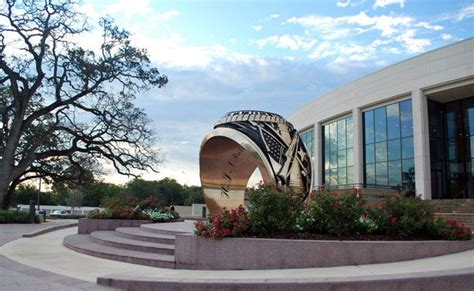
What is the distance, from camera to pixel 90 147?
31.2 metres

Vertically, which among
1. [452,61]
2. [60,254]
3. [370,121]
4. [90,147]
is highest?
[452,61]

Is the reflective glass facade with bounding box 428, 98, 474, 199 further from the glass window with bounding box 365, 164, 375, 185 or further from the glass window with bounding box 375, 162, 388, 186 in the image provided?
the glass window with bounding box 365, 164, 375, 185

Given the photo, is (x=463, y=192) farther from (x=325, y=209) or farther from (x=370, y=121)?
(x=325, y=209)

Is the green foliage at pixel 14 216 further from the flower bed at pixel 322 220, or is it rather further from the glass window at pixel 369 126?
the glass window at pixel 369 126

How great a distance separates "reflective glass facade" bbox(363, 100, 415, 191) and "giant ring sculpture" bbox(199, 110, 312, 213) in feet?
64.3

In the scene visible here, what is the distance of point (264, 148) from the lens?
11.6 metres

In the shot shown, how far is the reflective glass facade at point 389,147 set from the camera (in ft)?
99.5

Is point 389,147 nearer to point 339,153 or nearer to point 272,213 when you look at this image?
point 339,153

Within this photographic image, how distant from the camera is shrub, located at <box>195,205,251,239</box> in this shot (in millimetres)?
8391

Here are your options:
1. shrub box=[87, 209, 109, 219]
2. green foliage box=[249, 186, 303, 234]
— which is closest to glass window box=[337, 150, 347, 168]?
shrub box=[87, 209, 109, 219]

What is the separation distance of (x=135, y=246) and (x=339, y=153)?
2970cm

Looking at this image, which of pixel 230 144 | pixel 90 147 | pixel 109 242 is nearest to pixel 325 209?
pixel 230 144

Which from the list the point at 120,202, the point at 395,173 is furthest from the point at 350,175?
the point at 120,202

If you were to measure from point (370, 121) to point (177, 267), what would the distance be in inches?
1122
